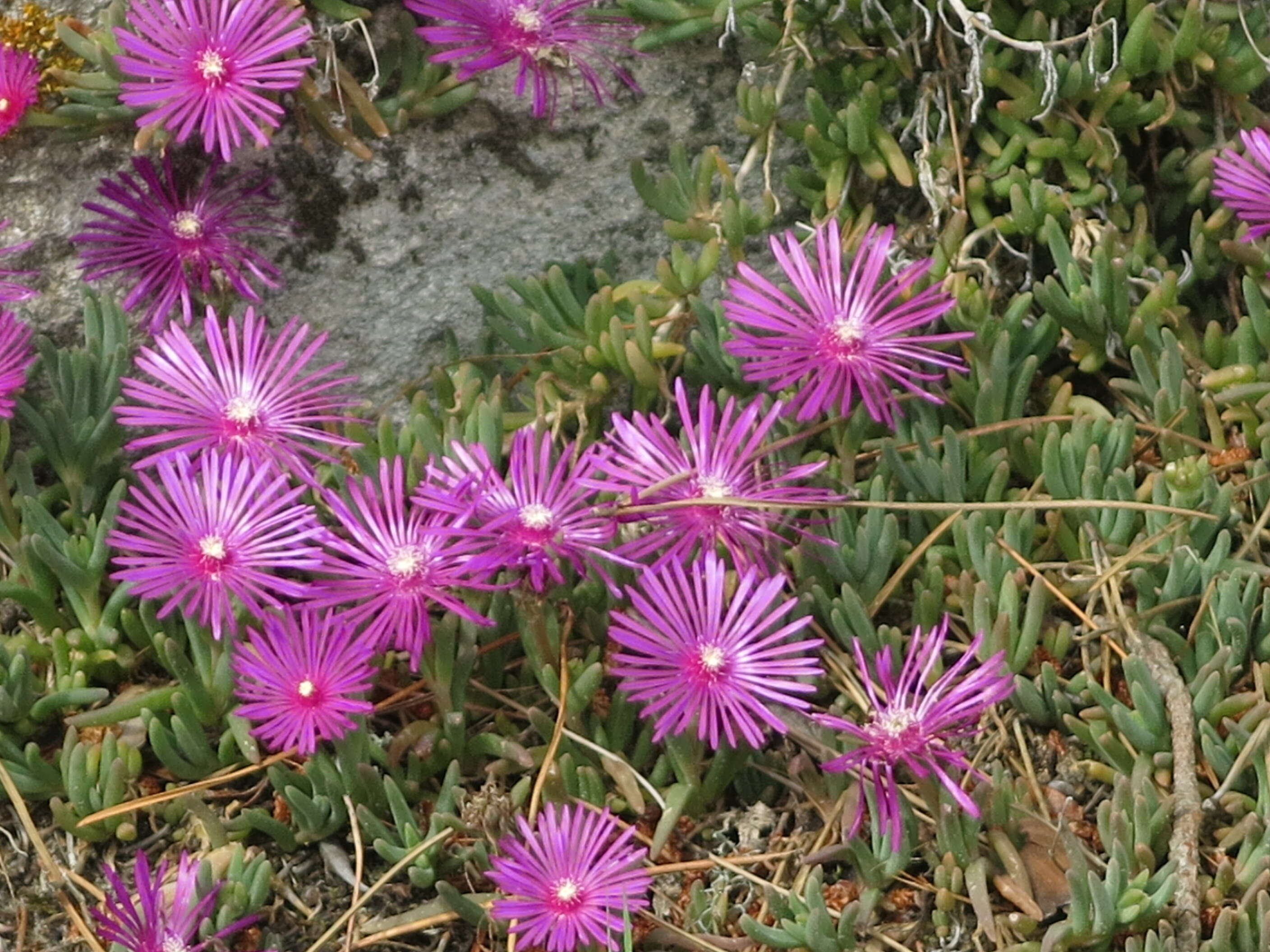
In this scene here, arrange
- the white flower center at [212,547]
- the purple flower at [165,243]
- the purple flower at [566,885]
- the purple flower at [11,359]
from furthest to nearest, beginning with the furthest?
the purple flower at [165,243], the purple flower at [11,359], the white flower center at [212,547], the purple flower at [566,885]

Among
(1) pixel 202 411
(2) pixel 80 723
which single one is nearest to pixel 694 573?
(1) pixel 202 411

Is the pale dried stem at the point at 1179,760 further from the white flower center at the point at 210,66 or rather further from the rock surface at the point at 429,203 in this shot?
the white flower center at the point at 210,66

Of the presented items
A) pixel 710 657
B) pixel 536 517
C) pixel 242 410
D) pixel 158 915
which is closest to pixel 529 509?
pixel 536 517

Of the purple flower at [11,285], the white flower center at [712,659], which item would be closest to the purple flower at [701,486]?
the white flower center at [712,659]

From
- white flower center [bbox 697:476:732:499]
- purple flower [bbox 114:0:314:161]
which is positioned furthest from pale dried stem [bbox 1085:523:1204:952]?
purple flower [bbox 114:0:314:161]

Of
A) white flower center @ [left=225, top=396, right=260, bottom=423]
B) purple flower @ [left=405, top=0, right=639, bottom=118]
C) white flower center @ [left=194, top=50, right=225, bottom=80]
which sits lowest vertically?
white flower center @ [left=225, top=396, right=260, bottom=423]

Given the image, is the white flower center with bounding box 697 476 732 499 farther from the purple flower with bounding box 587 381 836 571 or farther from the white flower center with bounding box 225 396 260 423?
the white flower center with bounding box 225 396 260 423

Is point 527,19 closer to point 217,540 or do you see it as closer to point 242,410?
point 242,410
